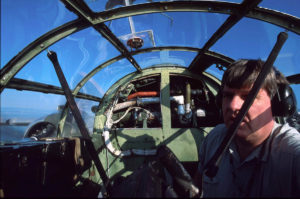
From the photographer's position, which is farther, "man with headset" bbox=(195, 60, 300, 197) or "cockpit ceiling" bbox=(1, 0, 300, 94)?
"cockpit ceiling" bbox=(1, 0, 300, 94)

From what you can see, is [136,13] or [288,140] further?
[136,13]

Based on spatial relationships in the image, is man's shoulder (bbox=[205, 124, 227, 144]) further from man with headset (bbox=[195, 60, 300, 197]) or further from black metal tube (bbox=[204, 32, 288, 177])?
black metal tube (bbox=[204, 32, 288, 177])

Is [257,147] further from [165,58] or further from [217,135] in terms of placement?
[165,58]

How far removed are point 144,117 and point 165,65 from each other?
1.61 m

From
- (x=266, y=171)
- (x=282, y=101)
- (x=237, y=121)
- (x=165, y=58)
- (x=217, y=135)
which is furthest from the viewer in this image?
(x=165, y=58)

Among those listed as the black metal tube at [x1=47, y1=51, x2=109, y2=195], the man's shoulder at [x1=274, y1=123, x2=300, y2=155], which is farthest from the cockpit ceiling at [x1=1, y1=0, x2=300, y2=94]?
the man's shoulder at [x1=274, y1=123, x2=300, y2=155]

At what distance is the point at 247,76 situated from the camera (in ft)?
4.28

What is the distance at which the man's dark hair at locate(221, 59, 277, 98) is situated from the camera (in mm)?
1284

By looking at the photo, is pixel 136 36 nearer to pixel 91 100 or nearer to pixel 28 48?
pixel 28 48

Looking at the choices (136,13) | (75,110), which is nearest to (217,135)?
(75,110)

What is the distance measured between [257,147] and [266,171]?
0.65 ft

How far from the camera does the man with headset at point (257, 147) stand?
103cm

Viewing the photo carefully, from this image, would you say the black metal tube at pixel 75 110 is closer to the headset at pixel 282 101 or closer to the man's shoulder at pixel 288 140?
the man's shoulder at pixel 288 140

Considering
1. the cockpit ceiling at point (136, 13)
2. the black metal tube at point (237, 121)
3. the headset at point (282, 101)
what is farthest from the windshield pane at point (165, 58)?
the black metal tube at point (237, 121)
